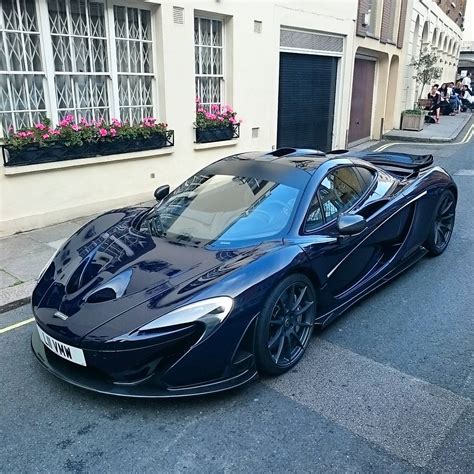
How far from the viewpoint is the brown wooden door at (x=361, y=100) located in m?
14.9

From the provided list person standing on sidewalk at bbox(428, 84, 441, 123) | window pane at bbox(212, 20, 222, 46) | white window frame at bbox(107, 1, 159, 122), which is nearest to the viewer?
white window frame at bbox(107, 1, 159, 122)

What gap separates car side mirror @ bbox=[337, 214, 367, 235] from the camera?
3486 mm

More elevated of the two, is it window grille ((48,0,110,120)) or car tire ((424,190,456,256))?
window grille ((48,0,110,120))

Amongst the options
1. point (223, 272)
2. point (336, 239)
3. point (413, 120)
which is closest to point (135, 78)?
point (336, 239)

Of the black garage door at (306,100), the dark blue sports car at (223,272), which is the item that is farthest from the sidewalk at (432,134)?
the dark blue sports car at (223,272)

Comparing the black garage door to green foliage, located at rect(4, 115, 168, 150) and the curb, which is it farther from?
the curb

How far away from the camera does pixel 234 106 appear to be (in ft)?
29.7

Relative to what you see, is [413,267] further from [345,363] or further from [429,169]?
[345,363]

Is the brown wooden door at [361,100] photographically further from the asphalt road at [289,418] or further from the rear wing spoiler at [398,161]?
the asphalt road at [289,418]

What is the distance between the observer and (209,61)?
8.60 m

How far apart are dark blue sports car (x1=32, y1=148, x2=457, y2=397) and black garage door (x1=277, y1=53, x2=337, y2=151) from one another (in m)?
6.62

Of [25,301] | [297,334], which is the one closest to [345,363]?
[297,334]

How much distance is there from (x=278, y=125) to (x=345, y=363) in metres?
8.19

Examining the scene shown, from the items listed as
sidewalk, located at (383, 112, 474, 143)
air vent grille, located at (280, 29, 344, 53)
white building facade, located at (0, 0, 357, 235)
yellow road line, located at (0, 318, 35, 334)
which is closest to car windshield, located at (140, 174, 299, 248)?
yellow road line, located at (0, 318, 35, 334)
